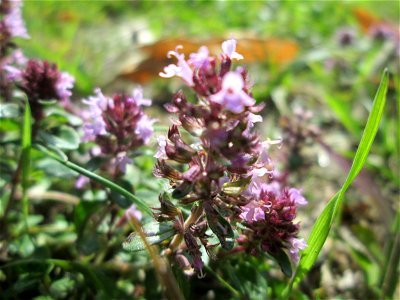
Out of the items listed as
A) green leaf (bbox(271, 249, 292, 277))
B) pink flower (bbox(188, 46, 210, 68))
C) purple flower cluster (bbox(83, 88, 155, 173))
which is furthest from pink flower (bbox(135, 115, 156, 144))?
green leaf (bbox(271, 249, 292, 277))

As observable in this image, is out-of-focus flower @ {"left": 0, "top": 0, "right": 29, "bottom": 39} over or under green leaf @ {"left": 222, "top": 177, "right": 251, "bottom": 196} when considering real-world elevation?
over

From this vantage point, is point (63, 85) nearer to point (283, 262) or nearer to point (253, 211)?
point (253, 211)

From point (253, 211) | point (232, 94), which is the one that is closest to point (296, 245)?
point (253, 211)

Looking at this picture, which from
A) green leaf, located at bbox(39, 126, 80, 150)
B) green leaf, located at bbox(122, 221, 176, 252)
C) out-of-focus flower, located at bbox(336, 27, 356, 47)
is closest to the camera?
green leaf, located at bbox(122, 221, 176, 252)

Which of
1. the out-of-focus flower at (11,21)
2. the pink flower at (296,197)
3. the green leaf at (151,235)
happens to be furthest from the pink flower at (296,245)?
the out-of-focus flower at (11,21)

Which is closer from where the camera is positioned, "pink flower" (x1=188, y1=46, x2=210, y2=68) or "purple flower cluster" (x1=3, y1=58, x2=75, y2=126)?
"pink flower" (x1=188, y1=46, x2=210, y2=68)

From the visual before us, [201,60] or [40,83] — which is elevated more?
[201,60]

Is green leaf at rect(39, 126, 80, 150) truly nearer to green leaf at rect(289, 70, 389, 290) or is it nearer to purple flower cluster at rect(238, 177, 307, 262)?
purple flower cluster at rect(238, 177, 307, 262)

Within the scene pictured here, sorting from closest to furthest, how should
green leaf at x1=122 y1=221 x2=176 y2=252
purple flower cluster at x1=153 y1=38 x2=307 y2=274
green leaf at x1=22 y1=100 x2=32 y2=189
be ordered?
purple flower cluster at x1=153 y1=38 x2=307 y2=274
green leaf at x1=122 y1=221 x2=176 y2=252
green leaf at x1=22 y1=100 x2=32 y2=189
